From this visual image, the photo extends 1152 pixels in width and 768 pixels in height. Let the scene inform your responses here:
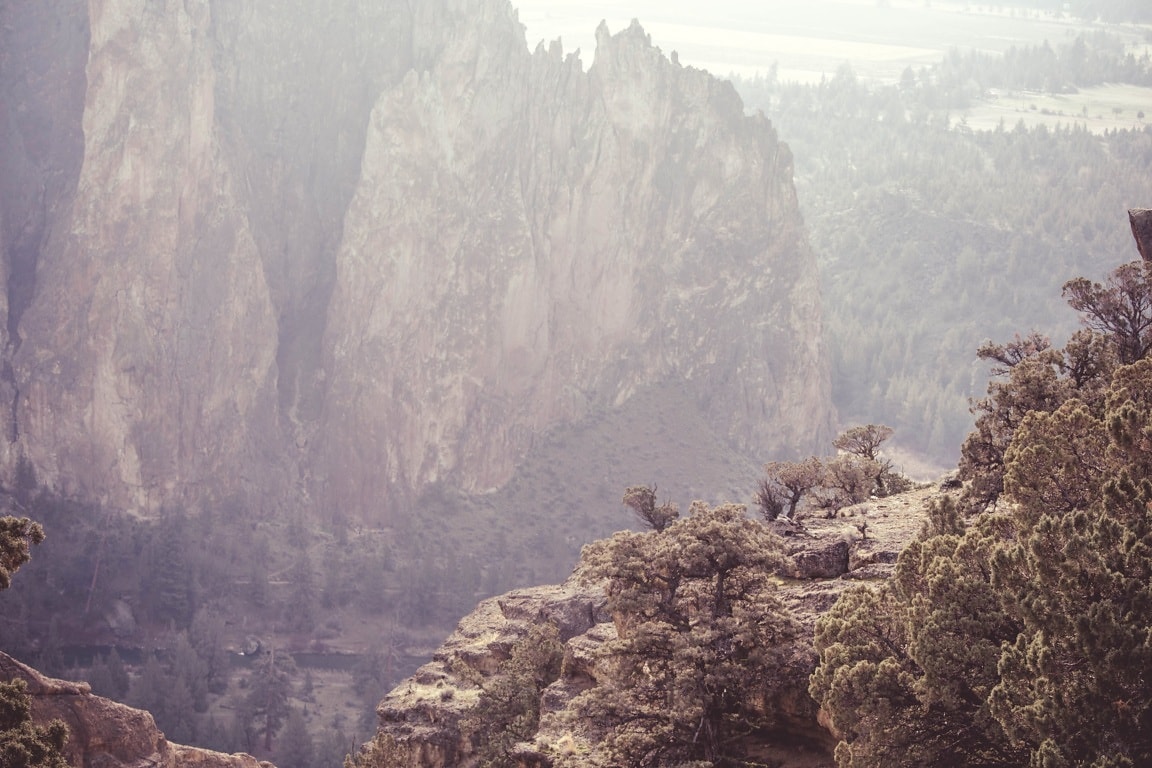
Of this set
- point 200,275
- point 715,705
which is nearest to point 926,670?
point 715,705

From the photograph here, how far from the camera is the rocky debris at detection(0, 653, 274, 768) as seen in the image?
108ft

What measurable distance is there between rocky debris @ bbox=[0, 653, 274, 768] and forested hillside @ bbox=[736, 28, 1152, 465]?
4591 inches

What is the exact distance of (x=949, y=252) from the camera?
17175cm

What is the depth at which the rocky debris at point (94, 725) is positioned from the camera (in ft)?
108

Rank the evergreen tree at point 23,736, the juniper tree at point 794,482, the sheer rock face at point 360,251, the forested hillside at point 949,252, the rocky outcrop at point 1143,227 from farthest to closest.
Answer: the forested hillside at point 949,252 < the sheer rock face at point 360,251 < the juniper tree at point 794,482 < the rocky outcrop at point 1143,227 < the evergreen tree at point 23,736

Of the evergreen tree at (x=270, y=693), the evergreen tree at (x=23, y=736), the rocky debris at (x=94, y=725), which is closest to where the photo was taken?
the evergreen tree at (x=23, y=736)

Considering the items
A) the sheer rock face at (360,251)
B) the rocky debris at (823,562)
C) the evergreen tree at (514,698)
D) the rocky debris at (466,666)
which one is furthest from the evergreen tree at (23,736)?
the sheer rock face at (360,251)

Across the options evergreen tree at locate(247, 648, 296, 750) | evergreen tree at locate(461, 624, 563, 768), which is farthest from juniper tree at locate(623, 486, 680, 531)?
evergreen tree at locate(247, 648, 296, 750)

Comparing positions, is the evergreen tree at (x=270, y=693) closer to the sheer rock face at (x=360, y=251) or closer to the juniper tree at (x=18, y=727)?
the sheer rock face at (x=360, y=251)

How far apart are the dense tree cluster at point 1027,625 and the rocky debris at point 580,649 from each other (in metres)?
4.05

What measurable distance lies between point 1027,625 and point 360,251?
108044 mm

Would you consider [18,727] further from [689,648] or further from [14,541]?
[689,648]

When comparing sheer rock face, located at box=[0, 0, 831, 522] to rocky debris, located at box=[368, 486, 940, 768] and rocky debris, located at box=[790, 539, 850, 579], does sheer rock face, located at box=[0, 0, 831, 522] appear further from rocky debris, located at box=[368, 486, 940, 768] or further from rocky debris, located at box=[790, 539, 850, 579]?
rocky debris, located at box=[790, 539, 850, 579]

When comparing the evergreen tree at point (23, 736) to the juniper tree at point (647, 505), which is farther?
the juniper tree at point (647, 505)
